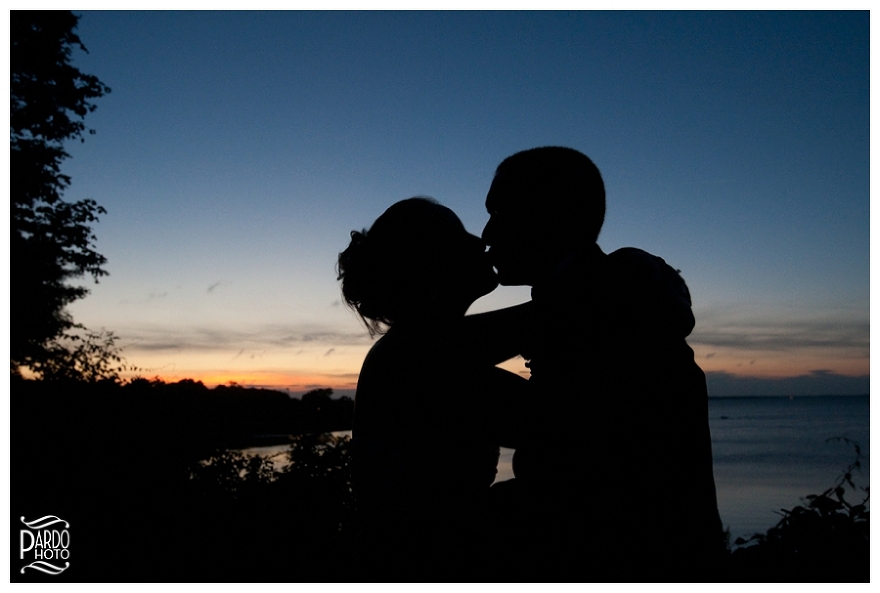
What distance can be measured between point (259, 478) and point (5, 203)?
4.09 meters

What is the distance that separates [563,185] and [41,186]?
16216 millimetres

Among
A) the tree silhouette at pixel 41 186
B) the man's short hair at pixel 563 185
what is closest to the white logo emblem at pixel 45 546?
the man's short hair at pixel 563 185

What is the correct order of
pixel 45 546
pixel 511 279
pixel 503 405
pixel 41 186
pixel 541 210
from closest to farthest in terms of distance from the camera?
pixel 503 405 < pixel 541 210 < pixel 511 279 < pixel 45 546 < pixel 41 186

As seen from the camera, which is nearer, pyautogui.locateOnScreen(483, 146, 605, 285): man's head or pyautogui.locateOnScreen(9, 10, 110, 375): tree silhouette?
pyautogui.locateOnScreen(483, 146, 605, 285): man's head

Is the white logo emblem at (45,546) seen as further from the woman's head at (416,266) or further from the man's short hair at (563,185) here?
the man's short hair at (563,185)

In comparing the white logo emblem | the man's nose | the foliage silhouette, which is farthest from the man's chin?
the white logo emblem

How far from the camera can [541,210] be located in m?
2.41

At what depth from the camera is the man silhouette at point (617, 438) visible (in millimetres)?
1881

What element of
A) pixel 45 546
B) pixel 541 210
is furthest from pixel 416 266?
pixel 45 546

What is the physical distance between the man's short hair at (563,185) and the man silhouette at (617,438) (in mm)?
356

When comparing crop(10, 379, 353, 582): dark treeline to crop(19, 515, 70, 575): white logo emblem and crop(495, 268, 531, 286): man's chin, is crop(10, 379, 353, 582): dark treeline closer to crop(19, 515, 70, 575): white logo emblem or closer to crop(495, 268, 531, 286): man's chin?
crop(19, 515, 70, 575): white logo emblem

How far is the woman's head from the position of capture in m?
2.45

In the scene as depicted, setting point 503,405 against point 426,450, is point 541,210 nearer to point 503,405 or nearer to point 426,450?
point 503,405

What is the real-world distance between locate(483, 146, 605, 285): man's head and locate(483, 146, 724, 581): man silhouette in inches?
12.2
